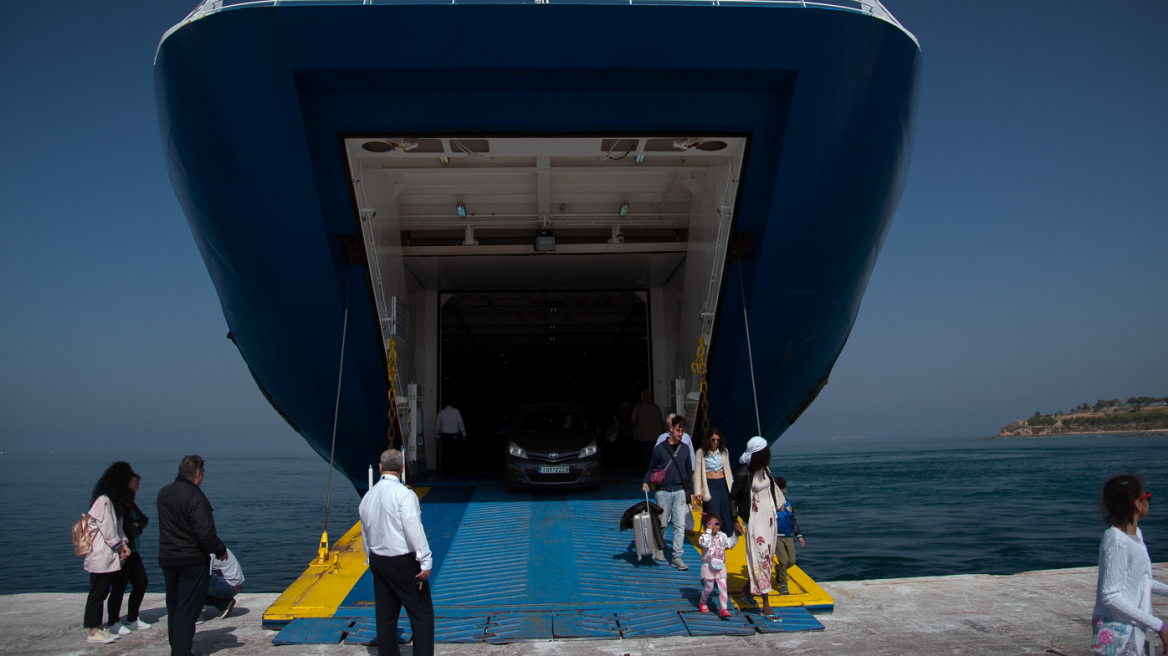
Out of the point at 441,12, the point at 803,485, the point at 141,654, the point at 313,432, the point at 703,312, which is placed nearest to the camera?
the point at 141,654

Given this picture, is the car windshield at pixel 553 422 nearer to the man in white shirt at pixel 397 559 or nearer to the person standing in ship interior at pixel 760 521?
the person standing in ship interior at pixel 760 521

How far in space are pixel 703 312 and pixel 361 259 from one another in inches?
172

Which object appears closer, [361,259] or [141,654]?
[141,654]

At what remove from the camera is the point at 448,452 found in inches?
466

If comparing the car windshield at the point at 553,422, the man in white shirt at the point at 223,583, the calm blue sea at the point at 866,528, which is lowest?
the calm blue sea at the point at 866,528

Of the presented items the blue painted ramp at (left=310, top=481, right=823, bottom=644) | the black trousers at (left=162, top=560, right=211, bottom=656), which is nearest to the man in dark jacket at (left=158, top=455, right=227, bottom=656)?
the black trousers at (left=162, top=560, right=211, bottom=656)

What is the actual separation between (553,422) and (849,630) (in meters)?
5.77

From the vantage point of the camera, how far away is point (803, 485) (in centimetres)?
3572

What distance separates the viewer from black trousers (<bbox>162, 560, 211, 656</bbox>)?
4.28m

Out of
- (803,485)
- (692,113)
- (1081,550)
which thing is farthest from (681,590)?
(803,485)

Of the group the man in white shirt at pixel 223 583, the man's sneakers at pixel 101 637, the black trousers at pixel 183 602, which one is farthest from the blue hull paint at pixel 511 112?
the black trousers at pixel 183 602

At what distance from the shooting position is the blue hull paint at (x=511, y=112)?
633 cm

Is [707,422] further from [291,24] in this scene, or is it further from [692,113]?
[291,24]

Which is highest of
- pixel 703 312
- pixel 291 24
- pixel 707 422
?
pixel 291 24
